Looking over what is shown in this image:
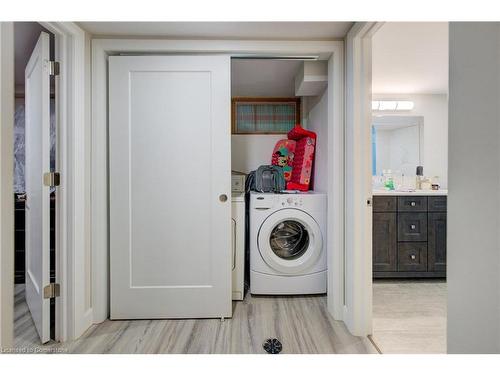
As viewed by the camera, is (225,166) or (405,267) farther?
(405,267)

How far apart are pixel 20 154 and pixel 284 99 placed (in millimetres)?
2965

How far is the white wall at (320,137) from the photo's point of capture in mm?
2438

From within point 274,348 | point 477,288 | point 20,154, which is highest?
point 20,154

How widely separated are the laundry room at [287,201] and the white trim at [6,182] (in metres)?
1.48

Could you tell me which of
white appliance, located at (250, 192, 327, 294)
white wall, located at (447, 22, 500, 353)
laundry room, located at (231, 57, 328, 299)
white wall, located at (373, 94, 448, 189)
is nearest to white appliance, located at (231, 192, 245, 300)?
laundry room, located at (231, 57, 328, 299)

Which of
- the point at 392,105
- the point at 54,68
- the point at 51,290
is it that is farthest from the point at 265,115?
the point at 51,290

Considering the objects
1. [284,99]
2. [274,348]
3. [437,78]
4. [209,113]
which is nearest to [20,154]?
[209,113]

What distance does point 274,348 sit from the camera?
1.68 metres

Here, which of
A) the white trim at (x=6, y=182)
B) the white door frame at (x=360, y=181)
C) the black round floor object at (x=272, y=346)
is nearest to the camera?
the white trim at (x=6, y=182)

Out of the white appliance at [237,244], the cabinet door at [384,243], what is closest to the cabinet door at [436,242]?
the cabinet door at [384,243]

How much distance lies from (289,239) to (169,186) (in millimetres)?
1215

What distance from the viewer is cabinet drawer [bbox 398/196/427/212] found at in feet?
9.07

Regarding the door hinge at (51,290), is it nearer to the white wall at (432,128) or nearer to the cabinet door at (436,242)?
the cabinet door at (436,242)
